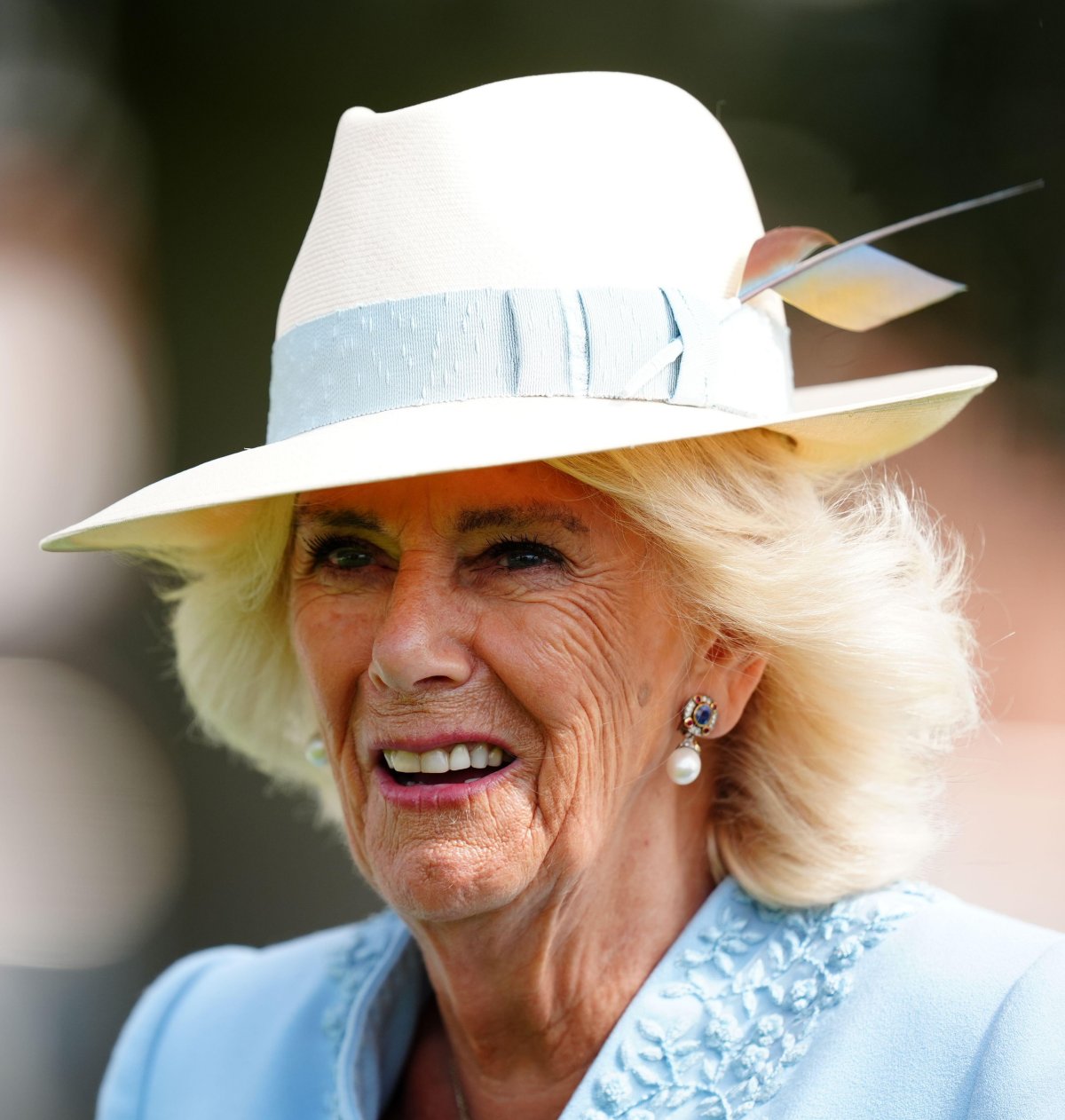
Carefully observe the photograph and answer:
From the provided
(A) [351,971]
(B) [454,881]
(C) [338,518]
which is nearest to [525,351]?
(C) [338,518]

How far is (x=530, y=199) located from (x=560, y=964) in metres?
1.12

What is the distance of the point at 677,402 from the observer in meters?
1.66

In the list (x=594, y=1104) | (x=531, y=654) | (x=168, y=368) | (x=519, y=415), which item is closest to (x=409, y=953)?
(x=594, y=1104)

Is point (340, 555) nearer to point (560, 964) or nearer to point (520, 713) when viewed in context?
point (520, 713)

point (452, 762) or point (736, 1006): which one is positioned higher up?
point (452, 762)

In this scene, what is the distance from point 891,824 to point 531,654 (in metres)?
0.70

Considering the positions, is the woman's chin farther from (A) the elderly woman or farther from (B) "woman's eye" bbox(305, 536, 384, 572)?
(B) "woman's eye" bbox(305, 536, 384, 572)

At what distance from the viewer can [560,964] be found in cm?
188

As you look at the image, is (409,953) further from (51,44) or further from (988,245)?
(51,44)

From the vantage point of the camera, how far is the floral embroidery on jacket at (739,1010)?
171 cm

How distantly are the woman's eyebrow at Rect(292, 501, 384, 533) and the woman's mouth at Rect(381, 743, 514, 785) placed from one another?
0.32 m

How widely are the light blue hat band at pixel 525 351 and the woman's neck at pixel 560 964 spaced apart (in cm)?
72

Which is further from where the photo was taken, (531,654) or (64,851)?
(64,851)

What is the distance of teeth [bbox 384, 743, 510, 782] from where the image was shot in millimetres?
1721
